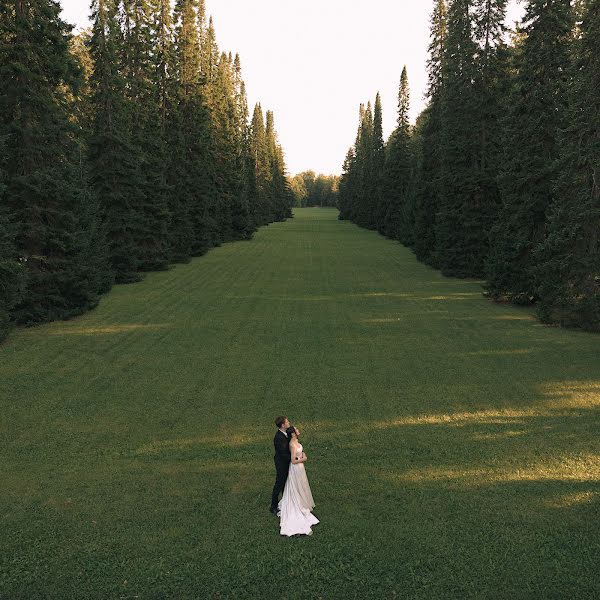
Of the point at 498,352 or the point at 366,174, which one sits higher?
the point at 366,174

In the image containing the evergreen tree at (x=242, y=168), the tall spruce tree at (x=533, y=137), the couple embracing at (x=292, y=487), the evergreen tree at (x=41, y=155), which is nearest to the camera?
the couple embracing at (x=292, y=487)

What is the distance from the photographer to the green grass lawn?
23.5 ft

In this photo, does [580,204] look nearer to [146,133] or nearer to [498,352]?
[498,352]

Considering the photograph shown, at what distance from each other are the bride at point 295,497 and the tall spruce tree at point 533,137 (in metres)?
18.2

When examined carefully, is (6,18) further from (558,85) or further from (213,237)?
(213,237)

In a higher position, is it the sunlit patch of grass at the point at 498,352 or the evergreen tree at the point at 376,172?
the evergreen tree at the point at 376,172

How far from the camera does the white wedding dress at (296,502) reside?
320 inches

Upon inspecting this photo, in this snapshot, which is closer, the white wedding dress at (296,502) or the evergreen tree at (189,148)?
the white wedding dress at (296,502)

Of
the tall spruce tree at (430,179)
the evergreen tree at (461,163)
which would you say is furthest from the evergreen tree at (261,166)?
the evergreen tree at (461,163)

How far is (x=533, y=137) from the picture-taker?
944 inches

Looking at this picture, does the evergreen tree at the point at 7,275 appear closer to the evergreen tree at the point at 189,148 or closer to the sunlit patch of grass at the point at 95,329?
the sunlit patch of grass at the point at 95,329

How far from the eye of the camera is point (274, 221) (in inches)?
4065

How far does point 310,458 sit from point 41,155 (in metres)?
17.6

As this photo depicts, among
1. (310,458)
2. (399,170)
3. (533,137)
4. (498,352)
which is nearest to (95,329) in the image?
(310,458)
